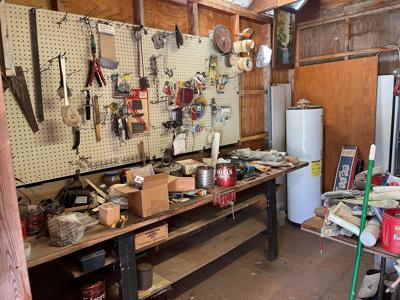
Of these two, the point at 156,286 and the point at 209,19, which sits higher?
the point at 209,19

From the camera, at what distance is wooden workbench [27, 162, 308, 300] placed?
53.4 inches

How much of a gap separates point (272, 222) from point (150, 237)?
124cm

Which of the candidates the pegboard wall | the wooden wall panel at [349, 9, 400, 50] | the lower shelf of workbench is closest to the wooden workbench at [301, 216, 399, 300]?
the lower shelf of workbench

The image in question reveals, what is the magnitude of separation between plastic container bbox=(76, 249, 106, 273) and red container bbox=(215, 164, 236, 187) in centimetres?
82

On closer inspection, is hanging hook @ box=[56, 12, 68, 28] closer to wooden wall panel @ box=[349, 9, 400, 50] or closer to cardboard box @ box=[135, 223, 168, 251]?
cardboard box @ box=[135, 223, 168, 251]

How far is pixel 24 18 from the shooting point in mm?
1548

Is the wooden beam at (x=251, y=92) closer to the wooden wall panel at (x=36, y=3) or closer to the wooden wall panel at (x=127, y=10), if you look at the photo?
the wooden wall panel at (x=127, y=10)

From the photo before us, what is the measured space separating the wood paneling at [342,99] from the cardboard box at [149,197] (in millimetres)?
2394

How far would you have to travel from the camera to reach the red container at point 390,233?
1.14m

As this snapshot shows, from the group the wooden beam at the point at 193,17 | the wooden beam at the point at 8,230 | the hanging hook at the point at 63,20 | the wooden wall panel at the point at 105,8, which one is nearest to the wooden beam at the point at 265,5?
the wooden beam at the point at 193,17

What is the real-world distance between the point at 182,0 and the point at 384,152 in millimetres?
2318

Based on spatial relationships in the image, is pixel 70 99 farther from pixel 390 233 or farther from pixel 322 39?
pixel 322 39

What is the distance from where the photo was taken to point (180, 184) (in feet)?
5.91

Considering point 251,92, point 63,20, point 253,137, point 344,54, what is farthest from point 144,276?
point 344,54
